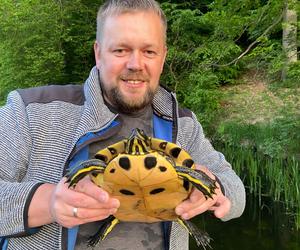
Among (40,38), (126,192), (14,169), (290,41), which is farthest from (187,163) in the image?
(40,38)

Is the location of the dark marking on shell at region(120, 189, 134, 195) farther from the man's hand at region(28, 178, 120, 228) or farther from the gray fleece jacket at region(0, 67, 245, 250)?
the gray fleece jacket at region(0, 67, 245, 250)

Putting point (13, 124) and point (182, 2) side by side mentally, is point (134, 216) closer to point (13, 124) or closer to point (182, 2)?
point (13, 124)

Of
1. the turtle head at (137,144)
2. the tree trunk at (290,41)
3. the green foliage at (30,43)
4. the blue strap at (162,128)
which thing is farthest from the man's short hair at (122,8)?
the green foliage at (30,43)

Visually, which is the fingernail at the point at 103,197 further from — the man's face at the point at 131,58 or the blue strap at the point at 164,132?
the man's face at the point at 131,58

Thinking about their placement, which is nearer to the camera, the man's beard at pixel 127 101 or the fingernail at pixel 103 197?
the fingernail at pixel 103 197

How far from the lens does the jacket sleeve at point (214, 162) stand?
2.16m

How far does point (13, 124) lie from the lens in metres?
2.05

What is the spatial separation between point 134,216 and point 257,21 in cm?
1188

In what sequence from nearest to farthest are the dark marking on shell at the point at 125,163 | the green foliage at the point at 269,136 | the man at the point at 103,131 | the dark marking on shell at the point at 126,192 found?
the dark marking on shell at the point at 125,163 < the dark marking on shell at the point at 126,192 < the man at the point at 103,131 < the green foliage at the point at 269,136

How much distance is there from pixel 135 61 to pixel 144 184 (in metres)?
0.71

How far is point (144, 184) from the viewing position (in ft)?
5.65

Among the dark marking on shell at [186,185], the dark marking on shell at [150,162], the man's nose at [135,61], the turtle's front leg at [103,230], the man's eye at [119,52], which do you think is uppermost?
the man's eye at [119,52]

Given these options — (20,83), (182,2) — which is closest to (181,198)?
(20,83)

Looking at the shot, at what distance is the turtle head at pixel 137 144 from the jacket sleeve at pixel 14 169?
435mm
